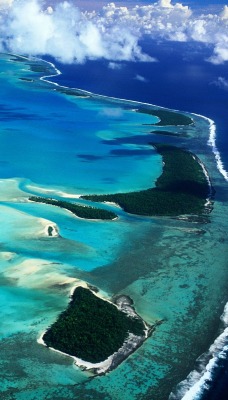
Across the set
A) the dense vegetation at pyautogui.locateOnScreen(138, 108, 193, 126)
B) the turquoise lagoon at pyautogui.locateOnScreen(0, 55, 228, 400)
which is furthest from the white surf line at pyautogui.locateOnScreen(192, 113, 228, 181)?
the dense vegetation at pyautogui.locateOnScreen(138, 108, 193, 126)

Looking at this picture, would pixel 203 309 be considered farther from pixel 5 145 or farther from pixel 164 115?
pixel 164 115

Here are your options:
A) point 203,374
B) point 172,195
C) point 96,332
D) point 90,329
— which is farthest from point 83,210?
point 203,374

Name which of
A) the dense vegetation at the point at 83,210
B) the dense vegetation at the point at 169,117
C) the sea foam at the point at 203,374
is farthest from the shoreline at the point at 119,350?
the dense vegetation at the point at 169,117

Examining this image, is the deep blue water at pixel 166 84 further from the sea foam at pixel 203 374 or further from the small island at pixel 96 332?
the sea foam at pixel 203 374

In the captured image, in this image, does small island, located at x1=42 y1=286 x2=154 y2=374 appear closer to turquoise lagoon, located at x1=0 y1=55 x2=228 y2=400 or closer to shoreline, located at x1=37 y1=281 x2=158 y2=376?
shoreline, located at x1=37 y1=281 x2=158 y2=376

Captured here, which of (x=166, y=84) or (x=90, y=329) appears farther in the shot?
(x=166, y=84)

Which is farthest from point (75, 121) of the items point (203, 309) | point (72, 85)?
point (203, 309)

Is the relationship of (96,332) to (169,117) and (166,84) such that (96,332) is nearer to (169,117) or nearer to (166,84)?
(169,117)
